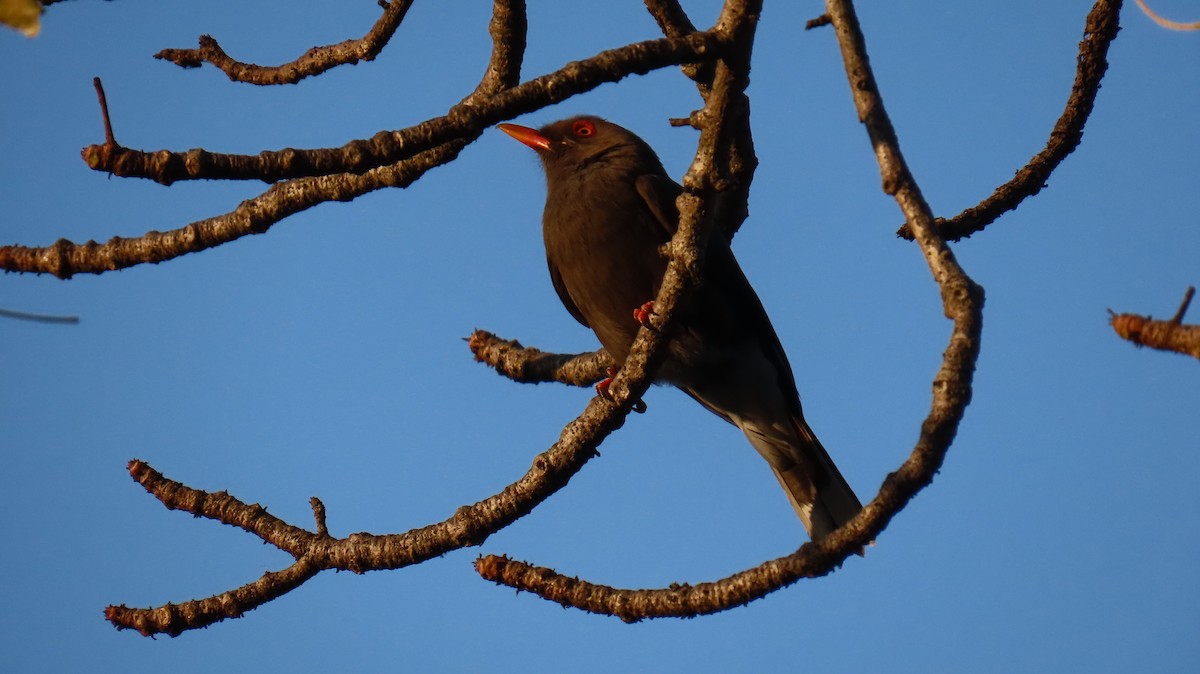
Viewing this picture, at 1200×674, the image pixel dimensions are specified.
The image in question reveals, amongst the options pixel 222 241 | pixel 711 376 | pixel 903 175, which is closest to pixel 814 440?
pixel 711 376

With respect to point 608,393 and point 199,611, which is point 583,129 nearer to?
point 608,393

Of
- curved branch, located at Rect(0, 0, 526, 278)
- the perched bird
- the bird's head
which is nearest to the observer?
curved branch, located at Rect(0, 0, 526, 278)

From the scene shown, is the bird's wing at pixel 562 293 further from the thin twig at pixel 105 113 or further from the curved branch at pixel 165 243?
the thin twig at pixel 105 113

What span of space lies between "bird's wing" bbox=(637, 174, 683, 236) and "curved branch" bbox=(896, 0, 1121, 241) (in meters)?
1.42

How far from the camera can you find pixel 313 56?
222 inches

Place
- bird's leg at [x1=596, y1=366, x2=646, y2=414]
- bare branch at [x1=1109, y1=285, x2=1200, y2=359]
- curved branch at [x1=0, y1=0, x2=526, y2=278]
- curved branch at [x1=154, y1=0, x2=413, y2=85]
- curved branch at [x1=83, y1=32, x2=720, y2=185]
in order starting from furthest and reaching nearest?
curved branch at [x1=154, y1=0, x2=413, y2=85]
bird's leg at [x1=596, y1=366, x2=646, y2=414]
curved branch at [x1=0, y1=0, x2=526, y2=278]
curved branch at [x1=83, y1=32, x2=720, y2=185]
bare branch at [x1=1109, y1=285, x2=1200, y2=359]

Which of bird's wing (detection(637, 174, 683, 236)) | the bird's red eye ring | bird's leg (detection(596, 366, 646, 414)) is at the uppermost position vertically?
the bird's red eye ring

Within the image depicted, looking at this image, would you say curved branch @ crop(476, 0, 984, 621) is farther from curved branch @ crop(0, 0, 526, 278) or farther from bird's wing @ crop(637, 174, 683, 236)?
bird's wing @ crop(637, 174, 683, 236)

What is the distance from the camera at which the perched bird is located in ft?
19.3

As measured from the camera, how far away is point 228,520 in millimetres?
4707

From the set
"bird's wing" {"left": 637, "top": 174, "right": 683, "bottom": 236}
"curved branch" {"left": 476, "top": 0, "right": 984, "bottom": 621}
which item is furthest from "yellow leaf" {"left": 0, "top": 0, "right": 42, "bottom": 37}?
"bird's wing" {"left": 637, "top": 174, "right": 683, "bottom": 236}

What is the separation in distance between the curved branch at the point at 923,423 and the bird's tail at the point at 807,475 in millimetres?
2457

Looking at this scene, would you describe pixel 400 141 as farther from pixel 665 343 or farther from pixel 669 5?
pixel 669 5

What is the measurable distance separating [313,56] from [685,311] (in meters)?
2.32
